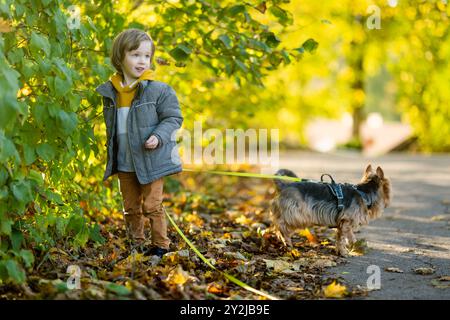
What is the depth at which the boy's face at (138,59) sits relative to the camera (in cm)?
491

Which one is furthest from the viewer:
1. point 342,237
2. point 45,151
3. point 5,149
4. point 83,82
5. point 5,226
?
point 342,237

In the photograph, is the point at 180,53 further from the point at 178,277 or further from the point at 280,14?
the point at 178,277

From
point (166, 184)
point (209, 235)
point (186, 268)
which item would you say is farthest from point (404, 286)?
point (166, 184)

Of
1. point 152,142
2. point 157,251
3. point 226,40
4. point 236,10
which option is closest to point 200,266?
point 157,251

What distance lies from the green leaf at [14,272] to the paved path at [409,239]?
7.27 feet

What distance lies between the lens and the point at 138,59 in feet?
16.1

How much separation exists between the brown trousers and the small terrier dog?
113 cm

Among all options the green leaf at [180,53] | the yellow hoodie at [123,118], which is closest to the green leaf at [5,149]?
the yellow hoodie at [123,118]

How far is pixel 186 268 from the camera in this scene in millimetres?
4762

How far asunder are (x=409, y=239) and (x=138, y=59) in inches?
125

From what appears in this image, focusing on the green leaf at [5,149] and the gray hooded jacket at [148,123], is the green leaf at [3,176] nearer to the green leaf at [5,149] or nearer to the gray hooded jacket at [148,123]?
the green leaf at [5,149]

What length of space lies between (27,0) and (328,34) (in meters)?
15.0

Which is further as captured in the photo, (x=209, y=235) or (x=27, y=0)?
(x=209, y=235)

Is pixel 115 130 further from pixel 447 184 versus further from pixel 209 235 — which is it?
pixel 447 184
